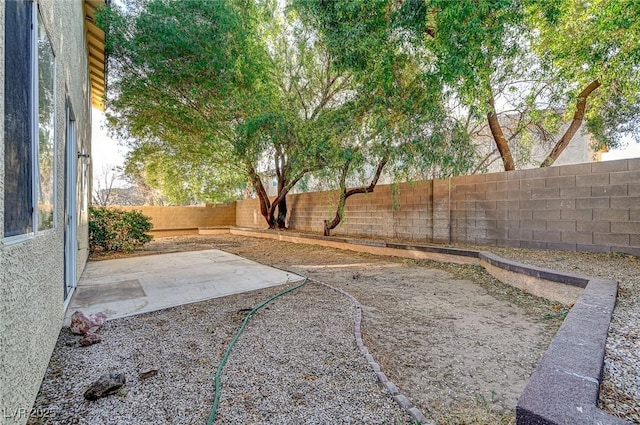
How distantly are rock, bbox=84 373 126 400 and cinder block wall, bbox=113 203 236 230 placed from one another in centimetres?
1367

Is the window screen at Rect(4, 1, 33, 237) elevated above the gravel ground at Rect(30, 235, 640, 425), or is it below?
above

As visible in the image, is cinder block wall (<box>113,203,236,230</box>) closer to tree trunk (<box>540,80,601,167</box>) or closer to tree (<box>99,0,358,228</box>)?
tree (<box>99,0,358,228</box>)

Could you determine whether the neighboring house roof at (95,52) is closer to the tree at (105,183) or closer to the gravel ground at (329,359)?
the gravel ground at (329,359)

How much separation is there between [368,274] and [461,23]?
4093 millimetres

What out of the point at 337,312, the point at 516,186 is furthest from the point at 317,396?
the point at 516,186

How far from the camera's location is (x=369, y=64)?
17.1 ft

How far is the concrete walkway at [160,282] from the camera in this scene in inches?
132

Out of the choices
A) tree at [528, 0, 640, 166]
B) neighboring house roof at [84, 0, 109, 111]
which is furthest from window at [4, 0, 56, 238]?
tree at [528, 0, 640, 166]

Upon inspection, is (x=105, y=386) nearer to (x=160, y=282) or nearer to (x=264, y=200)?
(x=160, y=282)

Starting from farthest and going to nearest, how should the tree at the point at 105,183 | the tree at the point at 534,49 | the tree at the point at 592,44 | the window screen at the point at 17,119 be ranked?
the tree at the point at 105,183 < the tree at the point at 534,49 < the tree at the point at 592,44 < the window screen at the point at 17,119

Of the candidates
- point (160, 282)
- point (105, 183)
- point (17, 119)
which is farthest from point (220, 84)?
point (105, 183)

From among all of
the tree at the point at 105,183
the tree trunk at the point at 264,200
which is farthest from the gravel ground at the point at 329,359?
the tree at the point at 105,183

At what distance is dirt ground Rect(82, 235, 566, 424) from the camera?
5.88 feet

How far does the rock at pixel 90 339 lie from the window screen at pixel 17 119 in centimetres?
123
